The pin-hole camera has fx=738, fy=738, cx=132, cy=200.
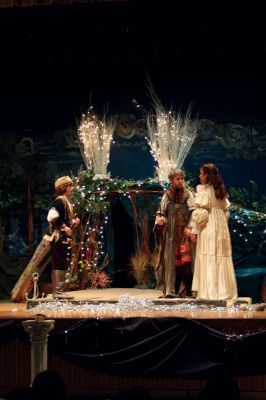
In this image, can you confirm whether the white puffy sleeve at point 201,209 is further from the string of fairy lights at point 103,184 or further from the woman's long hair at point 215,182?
the string of fairy lights at point 103,184

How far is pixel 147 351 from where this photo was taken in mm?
6836

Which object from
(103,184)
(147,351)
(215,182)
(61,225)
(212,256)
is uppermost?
(103,184)

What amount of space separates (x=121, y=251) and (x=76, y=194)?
1562 mm

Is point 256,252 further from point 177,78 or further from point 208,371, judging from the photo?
point 208,371

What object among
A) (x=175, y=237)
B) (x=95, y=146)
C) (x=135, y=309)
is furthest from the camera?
(x=95, y=146)

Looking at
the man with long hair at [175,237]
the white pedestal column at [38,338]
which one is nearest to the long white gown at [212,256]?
the man with long hair at [175,237]

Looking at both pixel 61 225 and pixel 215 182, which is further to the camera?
pixel 61 225

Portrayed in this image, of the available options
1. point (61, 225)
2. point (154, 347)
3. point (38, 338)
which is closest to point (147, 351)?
point (154, 347)

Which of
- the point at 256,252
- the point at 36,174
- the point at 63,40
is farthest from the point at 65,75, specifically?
the point at 256,252

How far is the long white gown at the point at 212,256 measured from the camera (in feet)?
28.1

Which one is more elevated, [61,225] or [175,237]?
[61,225]

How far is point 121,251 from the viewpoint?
1184cm

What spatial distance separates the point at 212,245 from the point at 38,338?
3.00 meters

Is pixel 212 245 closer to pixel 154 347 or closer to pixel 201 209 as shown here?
pixel 201 209
